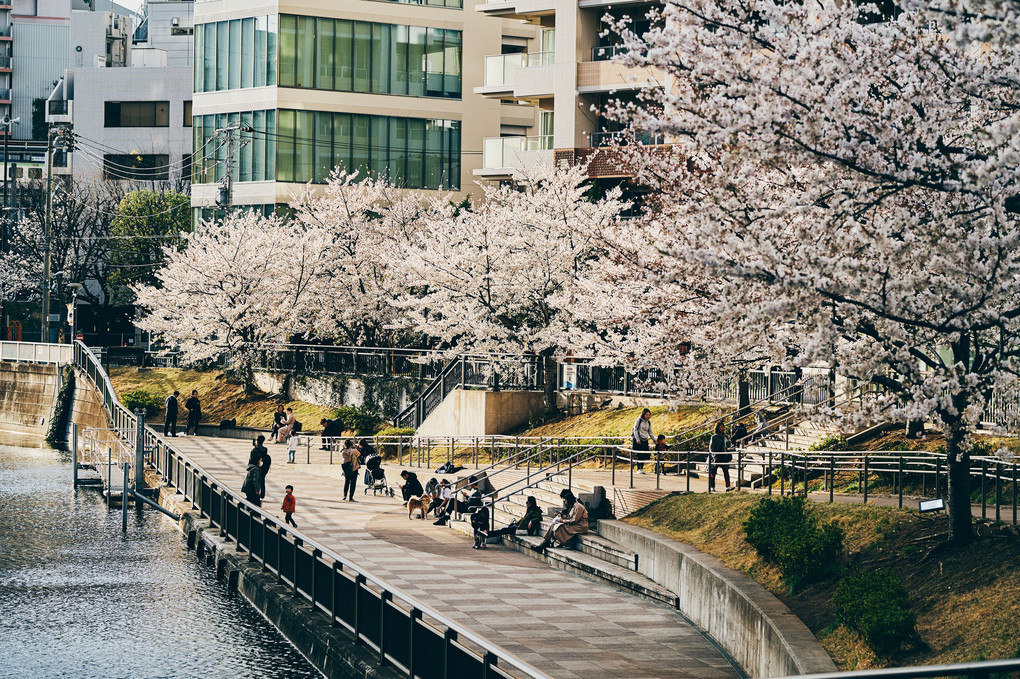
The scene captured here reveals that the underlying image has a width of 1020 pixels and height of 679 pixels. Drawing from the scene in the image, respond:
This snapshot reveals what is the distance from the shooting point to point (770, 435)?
87.8 ft

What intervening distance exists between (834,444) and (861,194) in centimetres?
1132

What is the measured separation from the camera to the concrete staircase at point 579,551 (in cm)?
1995

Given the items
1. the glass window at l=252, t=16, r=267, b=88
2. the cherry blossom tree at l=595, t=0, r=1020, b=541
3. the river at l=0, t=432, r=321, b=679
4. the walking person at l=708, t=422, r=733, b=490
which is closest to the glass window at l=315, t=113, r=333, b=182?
the glass window at l=252, t=16, r=267, b=88

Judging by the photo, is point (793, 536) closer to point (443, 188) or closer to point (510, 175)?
point (510, 175)

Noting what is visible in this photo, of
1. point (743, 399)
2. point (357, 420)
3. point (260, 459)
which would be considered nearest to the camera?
point (260, 459)

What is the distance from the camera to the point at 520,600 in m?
19.2

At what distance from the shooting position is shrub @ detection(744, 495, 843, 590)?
15.9 m

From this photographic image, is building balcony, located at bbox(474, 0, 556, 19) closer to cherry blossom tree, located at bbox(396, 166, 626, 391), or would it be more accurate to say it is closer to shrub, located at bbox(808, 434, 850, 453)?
cherry blossom tree, located at bbox(396, 166, 626, 391)

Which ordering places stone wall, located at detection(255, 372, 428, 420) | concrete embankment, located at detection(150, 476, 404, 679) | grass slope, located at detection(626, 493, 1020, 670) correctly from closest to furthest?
grass slope, located at detection(626, 493, 1020, 670) < concrete embankment, located at detection(150, 476, 404, 679) < stone wall, located at detection(255, 372, 428, 420)

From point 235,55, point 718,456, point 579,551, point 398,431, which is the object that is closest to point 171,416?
→ point 398,431

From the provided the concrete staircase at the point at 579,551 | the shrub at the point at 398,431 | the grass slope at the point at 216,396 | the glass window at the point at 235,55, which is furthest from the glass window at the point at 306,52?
the concrete staircase at the point at 579,551

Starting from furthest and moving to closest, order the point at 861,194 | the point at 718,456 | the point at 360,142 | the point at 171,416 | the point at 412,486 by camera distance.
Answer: the point at 360,142 → the point at 171,416 → the point at 412,486 → the point at 718,456 → the point at 861,194

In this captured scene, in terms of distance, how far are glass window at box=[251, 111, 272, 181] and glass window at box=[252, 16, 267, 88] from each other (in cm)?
161

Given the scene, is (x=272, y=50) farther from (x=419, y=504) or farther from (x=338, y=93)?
(x=419, y=504)
